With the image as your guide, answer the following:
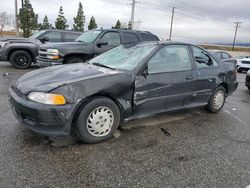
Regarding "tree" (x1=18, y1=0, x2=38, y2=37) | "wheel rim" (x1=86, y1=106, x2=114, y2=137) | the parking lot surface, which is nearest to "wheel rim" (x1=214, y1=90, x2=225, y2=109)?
the parking lot surface

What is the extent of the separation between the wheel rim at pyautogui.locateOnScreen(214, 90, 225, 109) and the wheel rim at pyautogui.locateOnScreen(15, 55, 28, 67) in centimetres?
820

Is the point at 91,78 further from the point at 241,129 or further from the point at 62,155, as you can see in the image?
the point at 241,129

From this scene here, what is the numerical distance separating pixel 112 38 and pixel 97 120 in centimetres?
547

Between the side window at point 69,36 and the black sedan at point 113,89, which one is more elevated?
the side window at point 69,36

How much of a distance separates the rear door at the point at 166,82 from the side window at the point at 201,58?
209 mm

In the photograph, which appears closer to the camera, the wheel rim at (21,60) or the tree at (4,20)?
the wheel rim at (21,60)

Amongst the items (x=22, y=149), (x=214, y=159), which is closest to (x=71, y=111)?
(x=22, y=149)

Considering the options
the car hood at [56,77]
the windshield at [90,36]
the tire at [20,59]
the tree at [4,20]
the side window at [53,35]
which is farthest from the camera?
the tree at [4,20]

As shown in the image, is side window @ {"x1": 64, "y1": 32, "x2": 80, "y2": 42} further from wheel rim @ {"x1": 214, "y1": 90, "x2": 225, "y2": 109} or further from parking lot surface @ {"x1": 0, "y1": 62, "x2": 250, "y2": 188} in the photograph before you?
wheel rim @ {"x1": 214, "y1": 90, "x2": 225, "y2": 109}

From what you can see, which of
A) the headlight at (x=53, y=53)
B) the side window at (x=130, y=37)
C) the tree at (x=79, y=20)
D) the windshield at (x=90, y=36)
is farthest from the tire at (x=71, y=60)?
the tree at (x=79, y=20)

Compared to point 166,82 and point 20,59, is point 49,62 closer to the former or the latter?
point 20,59

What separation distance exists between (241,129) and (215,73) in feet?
4.14

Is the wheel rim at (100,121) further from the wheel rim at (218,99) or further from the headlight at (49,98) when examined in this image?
the wheel rim at (218,99)

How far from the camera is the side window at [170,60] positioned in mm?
3926
